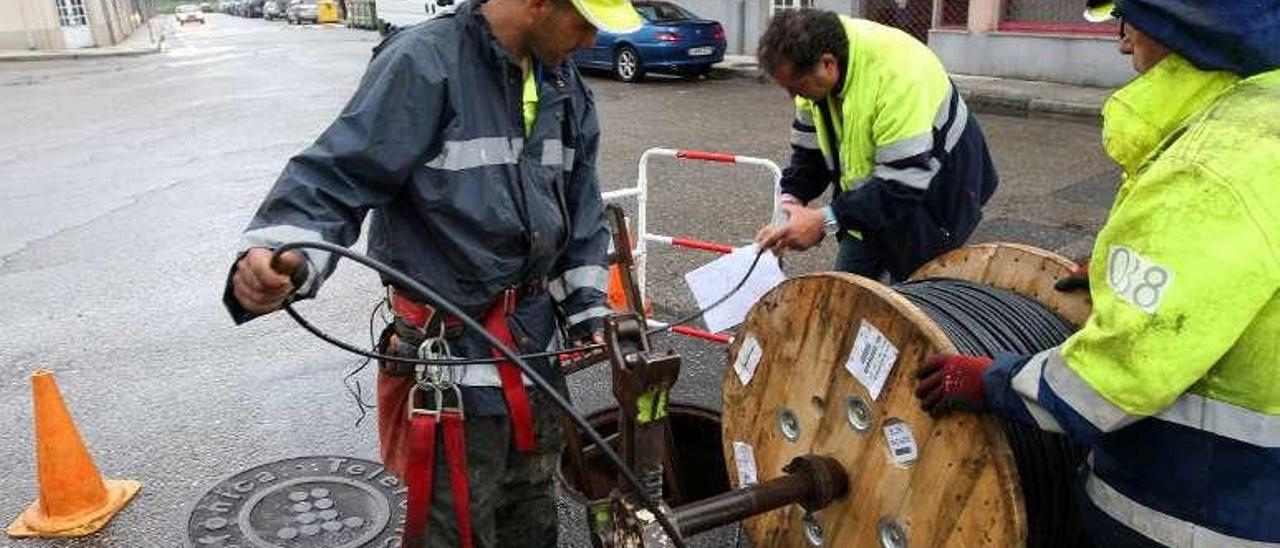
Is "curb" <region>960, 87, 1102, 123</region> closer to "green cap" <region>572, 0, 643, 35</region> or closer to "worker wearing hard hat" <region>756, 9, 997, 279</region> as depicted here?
"worker wearing hard hat" <region>756, 9, 997, 279</region>

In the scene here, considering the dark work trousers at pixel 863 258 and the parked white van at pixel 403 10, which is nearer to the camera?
the dark work trousers at pixel 863 258

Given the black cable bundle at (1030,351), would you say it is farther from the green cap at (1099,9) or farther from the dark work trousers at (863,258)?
the dark work trousers at (863,258)

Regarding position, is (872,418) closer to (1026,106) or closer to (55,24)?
(1026,106)

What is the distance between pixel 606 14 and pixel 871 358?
1.02 m

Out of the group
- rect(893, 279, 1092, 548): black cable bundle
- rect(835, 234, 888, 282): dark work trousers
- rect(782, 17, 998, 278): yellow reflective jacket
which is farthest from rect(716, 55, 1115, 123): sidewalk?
rect(893, 279, 1092, 548): black cable bundle

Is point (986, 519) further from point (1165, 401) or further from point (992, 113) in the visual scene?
point (992, 113)

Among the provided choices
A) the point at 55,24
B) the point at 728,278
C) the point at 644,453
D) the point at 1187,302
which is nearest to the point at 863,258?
the point at 728,278

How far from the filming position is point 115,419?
443 centimetres

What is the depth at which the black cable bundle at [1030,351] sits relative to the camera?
2.17m

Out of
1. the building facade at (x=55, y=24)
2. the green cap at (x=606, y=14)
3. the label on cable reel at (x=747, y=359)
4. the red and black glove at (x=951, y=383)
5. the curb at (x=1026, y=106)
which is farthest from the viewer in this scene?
the building facade at (x=55, y=24)

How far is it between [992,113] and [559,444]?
39.8 feet

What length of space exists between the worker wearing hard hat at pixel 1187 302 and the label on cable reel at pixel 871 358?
0.41 m

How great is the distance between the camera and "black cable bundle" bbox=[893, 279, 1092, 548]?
2.17 metres

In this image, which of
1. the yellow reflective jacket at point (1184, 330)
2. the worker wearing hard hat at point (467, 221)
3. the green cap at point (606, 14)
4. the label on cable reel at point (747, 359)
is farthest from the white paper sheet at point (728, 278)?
the yellow reflective jacket at point (1184, 330)
